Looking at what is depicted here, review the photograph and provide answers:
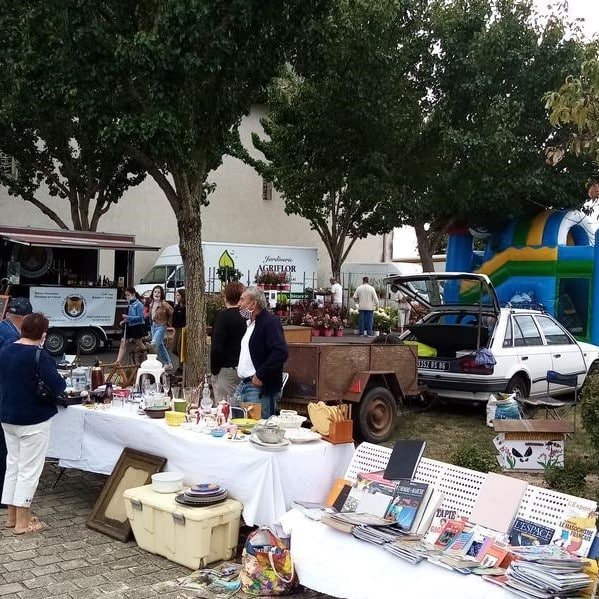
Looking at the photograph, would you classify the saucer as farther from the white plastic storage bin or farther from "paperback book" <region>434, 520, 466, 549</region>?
"paperback book" <region>434, 520, 466, 549</region>

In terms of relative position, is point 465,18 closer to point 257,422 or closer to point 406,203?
point 406,203

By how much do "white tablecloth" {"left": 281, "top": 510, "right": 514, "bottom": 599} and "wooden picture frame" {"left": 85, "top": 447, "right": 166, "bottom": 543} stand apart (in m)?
1.30

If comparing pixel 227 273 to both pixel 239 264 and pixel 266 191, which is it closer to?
pixel 239 264

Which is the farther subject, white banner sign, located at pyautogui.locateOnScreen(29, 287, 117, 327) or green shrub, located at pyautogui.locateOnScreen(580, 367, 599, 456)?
white banner sign, located at pyautogui.locateOnScreen(29, 287, 117, 327)

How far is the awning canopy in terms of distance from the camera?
15.3 m

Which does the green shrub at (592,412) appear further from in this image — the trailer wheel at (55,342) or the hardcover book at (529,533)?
the trailer wheel at (55,342)

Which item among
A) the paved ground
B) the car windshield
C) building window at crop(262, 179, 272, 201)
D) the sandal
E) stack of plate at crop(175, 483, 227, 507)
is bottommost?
the paved ground

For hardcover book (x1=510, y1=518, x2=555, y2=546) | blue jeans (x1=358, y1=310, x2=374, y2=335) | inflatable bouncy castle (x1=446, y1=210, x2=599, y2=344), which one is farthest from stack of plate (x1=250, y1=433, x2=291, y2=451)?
blue jeans (x1=358, y1=310, x2=374, y2=335)

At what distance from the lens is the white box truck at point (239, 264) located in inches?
845

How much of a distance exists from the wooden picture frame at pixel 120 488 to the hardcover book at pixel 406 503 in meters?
1.82

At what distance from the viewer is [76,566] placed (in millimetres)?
4398

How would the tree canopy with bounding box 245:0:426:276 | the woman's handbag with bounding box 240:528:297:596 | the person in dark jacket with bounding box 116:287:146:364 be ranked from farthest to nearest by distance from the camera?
the tree canopy with bounding box 245:0:426:276
the person in dark jacket with bounding box 116:287:146:364
the woman's handbag with bounding box 240:528:297:596

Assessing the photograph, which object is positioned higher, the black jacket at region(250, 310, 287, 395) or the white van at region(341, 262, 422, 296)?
the white van at region(341, 262, 422, 296)

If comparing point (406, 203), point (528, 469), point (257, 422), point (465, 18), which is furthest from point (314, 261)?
point (257, 422)
